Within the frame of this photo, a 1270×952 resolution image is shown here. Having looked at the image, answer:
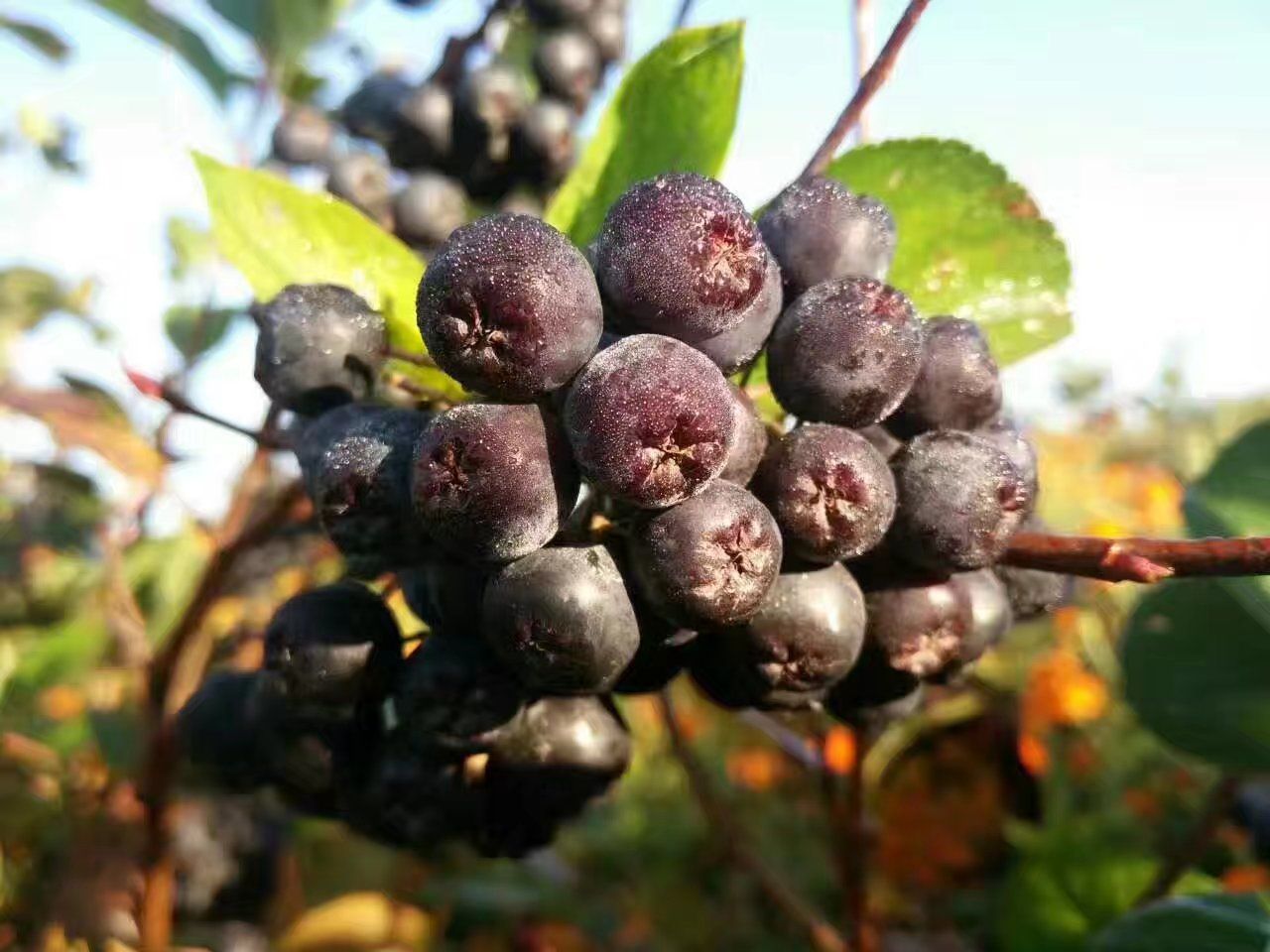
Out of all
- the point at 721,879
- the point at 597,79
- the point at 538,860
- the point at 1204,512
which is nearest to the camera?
the point at 1204,512

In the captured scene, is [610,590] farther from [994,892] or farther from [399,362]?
[994,892]

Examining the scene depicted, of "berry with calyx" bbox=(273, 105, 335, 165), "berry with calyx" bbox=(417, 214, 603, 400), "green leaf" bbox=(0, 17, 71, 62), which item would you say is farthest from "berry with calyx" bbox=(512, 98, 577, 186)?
"green leaf" bbox=(0, 17, 71, 62)

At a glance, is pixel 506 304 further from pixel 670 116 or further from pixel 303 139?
pixel 303 139

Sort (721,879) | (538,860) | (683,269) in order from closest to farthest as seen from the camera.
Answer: (683,269) < (538,860) < (721,879)

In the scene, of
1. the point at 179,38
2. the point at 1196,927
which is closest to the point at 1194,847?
the point at 1196,927

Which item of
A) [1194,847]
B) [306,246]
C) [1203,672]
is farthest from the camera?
[1194,847]

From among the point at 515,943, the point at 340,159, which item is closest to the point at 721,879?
the point at 515,943
